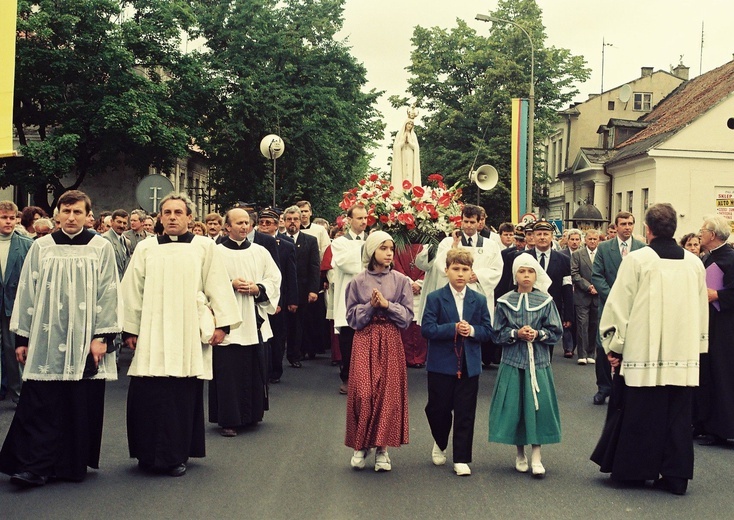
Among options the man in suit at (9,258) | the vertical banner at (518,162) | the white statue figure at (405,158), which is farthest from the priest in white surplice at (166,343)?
the vertical banner at (518,162)

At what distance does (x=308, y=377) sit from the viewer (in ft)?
43.7

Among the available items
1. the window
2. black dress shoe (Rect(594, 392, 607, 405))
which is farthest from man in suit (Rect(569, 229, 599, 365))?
the window

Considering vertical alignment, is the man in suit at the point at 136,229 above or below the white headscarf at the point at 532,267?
above

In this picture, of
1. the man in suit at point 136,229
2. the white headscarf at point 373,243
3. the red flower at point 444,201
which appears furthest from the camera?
the man in suit at point 136,229

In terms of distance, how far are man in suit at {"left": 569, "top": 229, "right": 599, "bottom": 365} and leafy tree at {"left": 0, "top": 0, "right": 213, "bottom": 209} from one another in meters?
23.5

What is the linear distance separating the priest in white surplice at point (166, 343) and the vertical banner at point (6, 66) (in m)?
1.78

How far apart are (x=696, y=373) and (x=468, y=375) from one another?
1.71 metres

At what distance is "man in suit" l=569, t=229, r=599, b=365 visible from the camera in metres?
15.5

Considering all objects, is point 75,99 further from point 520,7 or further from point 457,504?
point 457,504

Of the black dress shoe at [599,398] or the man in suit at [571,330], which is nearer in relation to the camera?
the black dress shoe at [599,398]

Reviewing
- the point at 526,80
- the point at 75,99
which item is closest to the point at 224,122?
the point at 75,99

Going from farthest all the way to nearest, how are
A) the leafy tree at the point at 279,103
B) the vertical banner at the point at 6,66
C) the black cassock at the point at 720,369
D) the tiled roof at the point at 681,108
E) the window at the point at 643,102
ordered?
the window at the point at 643,102, the tiled roof at the point at 681,108, the leafy tree at the point at 279,103, the black cassock at the point at 720,369, the vertical banner at the point at 6,66

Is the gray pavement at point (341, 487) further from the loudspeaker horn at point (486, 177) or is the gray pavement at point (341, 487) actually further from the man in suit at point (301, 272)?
the loudspeaker horn at point (486, 177)

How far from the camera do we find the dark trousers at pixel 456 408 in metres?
7.69
